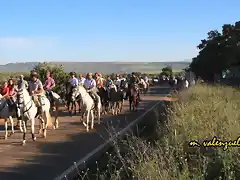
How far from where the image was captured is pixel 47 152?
13430mm

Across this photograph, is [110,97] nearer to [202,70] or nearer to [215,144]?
[215,144]

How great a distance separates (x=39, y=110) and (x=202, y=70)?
5656cm

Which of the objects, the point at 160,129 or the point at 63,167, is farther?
the point at 160,129

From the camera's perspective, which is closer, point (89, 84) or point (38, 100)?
point (38, 100)

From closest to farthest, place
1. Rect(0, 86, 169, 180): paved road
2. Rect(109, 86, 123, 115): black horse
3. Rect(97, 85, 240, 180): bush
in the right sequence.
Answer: Rect(97, 85, 240, 180): bush
Rect(0, 86, 169, 180): paved road
Rect(109, 86, 123, 115): black horse

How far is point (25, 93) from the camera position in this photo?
1497cm

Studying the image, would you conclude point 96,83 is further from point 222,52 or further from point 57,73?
point 222,52

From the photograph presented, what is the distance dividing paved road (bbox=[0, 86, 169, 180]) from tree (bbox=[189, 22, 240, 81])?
1648 inches

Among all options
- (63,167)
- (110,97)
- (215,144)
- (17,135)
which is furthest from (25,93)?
(110,97)

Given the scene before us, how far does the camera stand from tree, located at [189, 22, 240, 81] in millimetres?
57625

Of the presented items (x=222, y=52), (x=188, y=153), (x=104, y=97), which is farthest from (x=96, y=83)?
(x=222, y=52)

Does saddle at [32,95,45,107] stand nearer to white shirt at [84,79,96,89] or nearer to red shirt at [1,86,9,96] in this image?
red shirt at [1,86,9,96]

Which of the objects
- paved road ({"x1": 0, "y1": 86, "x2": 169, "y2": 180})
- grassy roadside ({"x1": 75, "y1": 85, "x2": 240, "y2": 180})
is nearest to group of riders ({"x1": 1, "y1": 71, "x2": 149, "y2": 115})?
paved road ({"x1": 0, "y1": 86, "x2": 169, "y2": 180})

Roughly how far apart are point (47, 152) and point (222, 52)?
51223 mm
